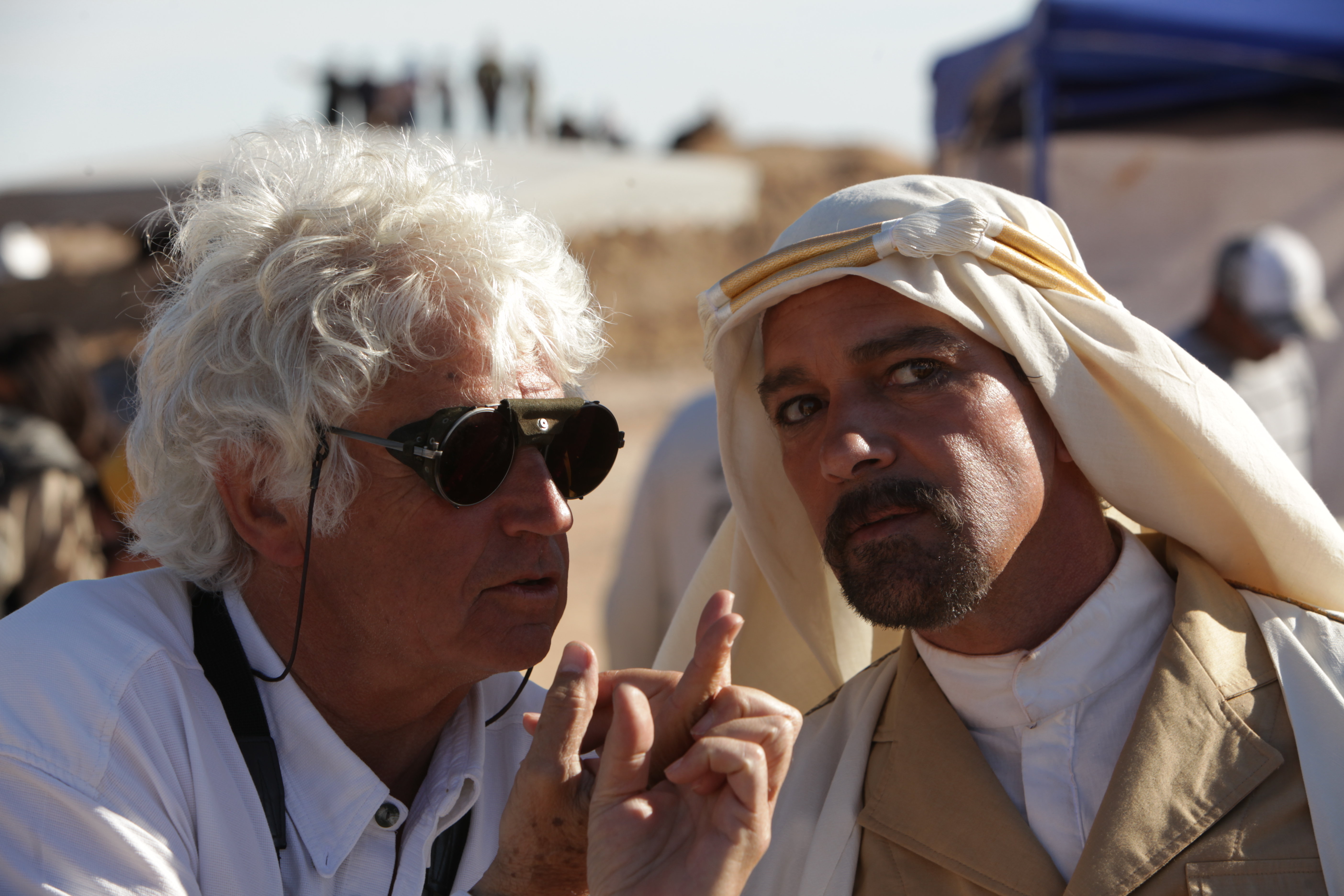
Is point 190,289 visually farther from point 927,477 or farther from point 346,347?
point 927,477

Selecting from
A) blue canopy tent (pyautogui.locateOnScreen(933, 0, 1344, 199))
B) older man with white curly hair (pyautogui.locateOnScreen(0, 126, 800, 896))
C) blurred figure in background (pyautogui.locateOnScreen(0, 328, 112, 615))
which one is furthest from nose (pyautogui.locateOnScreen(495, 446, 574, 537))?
blue canopy tent (pyautogui.locateOnScreen(933, 0, 1344, 199))

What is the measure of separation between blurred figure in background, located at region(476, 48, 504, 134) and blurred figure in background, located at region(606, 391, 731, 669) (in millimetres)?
25351

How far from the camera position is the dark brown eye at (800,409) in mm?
2633

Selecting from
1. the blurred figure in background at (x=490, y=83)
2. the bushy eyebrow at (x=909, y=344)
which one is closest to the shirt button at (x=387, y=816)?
the bushy eyebrow at (x=909, y=344)

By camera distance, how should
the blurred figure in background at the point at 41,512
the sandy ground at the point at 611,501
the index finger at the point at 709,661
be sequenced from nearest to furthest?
the index finger at the point at 709,661
the blurred figure in background at the point at 41,512
the sandy ground at the point at 611,501

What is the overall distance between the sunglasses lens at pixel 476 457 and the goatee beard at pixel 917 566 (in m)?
0.73

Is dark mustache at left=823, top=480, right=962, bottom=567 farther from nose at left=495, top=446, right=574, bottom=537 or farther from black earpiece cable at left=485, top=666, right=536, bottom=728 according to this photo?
black earpiece cable at left=485, top=666, right=536, bottom=728

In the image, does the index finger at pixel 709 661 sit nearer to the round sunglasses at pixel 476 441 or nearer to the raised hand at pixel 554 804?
the raised hand at pixel 554 804

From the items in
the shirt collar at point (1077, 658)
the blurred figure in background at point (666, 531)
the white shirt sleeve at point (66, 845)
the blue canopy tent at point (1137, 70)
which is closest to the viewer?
the white shirt sleeve at point (66, 845)

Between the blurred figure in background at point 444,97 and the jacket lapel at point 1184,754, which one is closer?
the jacket lapel at point 1184,754

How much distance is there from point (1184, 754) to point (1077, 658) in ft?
0.98

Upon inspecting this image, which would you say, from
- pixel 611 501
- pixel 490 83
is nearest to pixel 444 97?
pixel 490 83

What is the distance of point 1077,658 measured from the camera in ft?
8.13

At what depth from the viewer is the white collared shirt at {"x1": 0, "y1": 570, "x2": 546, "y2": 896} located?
1888 mm
